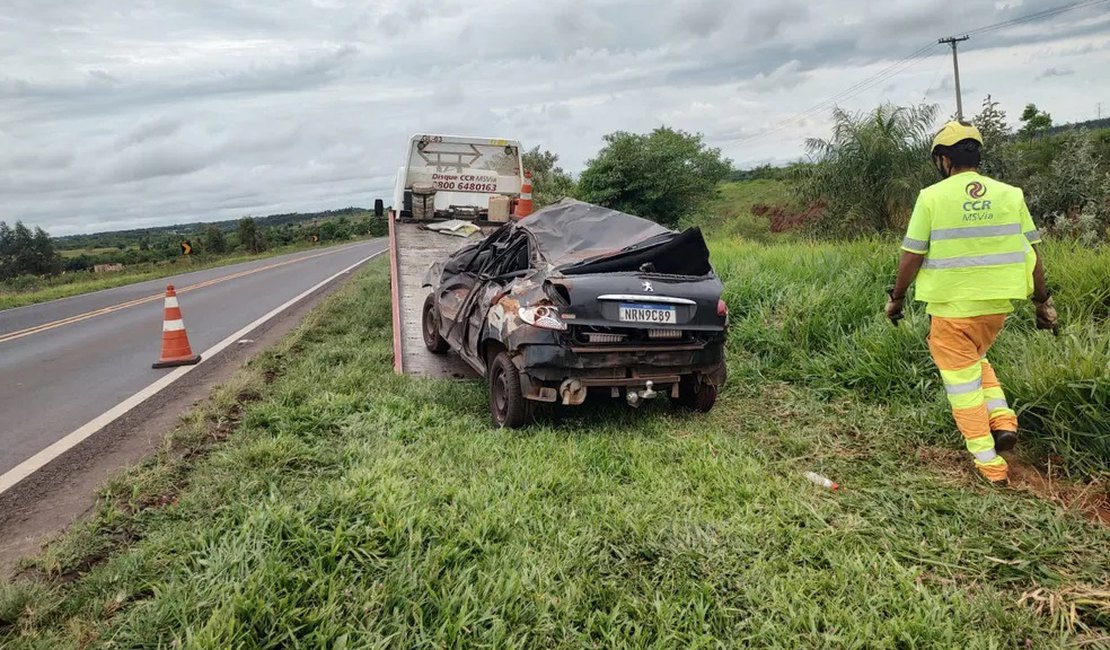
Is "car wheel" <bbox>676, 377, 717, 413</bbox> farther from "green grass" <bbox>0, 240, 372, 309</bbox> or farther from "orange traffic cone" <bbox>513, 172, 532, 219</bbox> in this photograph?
"green grass" <bbox>0, 240, 372, 309</bbox>

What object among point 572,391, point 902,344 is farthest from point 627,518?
point 902,344

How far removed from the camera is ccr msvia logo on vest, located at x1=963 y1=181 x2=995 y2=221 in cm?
376

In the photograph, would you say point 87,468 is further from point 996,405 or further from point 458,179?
point 458,179

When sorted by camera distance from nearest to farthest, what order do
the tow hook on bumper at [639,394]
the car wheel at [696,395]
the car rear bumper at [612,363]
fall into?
the car rear bumper at [612,363] < the tow hook on bumper at [639,394] < the car wheel at [696,395]

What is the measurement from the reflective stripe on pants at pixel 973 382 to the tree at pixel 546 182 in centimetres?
1818

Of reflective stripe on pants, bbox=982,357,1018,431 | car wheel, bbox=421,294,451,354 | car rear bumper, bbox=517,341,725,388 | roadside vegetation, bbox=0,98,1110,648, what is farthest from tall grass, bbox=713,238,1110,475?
car wheel, bbox=421,294,451,354

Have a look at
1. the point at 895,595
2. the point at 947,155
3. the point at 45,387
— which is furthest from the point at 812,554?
the point at 45,387

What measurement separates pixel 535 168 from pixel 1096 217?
91.4 feet

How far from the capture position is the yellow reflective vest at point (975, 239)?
374cm

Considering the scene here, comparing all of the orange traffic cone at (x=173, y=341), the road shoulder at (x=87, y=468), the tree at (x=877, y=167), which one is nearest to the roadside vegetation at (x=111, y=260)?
the orange traffic cone at (x=173, y=341)

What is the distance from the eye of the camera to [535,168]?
35.5 m

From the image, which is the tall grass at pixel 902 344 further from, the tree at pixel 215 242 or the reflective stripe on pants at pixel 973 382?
the tree at pixel 215 242

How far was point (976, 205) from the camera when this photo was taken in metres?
3.78

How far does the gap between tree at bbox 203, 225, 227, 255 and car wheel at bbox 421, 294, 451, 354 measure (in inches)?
1649
